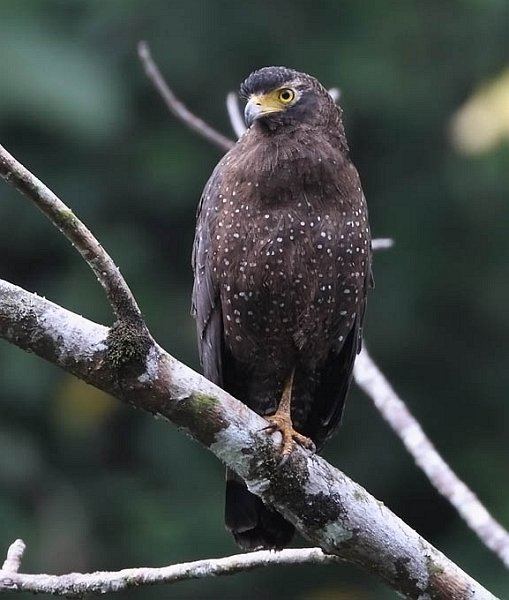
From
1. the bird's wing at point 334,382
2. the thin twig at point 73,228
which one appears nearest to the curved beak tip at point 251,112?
the bird's wing at point 334,382

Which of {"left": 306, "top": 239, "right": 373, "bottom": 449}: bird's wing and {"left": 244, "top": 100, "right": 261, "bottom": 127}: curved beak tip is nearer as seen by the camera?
{"left": 244, "top": 100, "right": 261, "bottom": 127}: curved beak tip

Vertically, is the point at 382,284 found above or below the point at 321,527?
above

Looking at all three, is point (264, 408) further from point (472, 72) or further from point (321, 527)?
point (472, 72)

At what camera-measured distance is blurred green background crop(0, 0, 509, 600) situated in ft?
34.4

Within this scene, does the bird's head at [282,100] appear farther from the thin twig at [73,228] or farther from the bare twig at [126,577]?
the bare twig at [126,577]

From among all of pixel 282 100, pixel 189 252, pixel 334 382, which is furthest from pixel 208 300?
pixel 189 252

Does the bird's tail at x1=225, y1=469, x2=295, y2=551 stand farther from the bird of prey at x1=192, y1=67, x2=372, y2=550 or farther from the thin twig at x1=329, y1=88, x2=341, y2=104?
the thin twig at x1=329, y1=88, x2=341, y2=104

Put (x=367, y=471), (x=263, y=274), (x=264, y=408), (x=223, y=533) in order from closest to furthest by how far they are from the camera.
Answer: (x=263, y=274) → (x=264, y=408) → (x=223, y=533) → (x=367, y=471)

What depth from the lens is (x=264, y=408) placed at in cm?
531

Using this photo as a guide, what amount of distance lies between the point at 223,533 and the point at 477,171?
128 inches

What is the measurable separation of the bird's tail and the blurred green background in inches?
204

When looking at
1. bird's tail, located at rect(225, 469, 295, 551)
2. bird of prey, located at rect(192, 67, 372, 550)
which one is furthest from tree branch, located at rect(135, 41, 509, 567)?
bird's tail, located at rect(225, 469, 295, 551)

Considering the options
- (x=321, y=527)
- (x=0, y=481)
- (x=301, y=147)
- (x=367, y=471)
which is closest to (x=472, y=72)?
(x=367, y=471)

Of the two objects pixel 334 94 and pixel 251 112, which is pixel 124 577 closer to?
pixel 251 112
